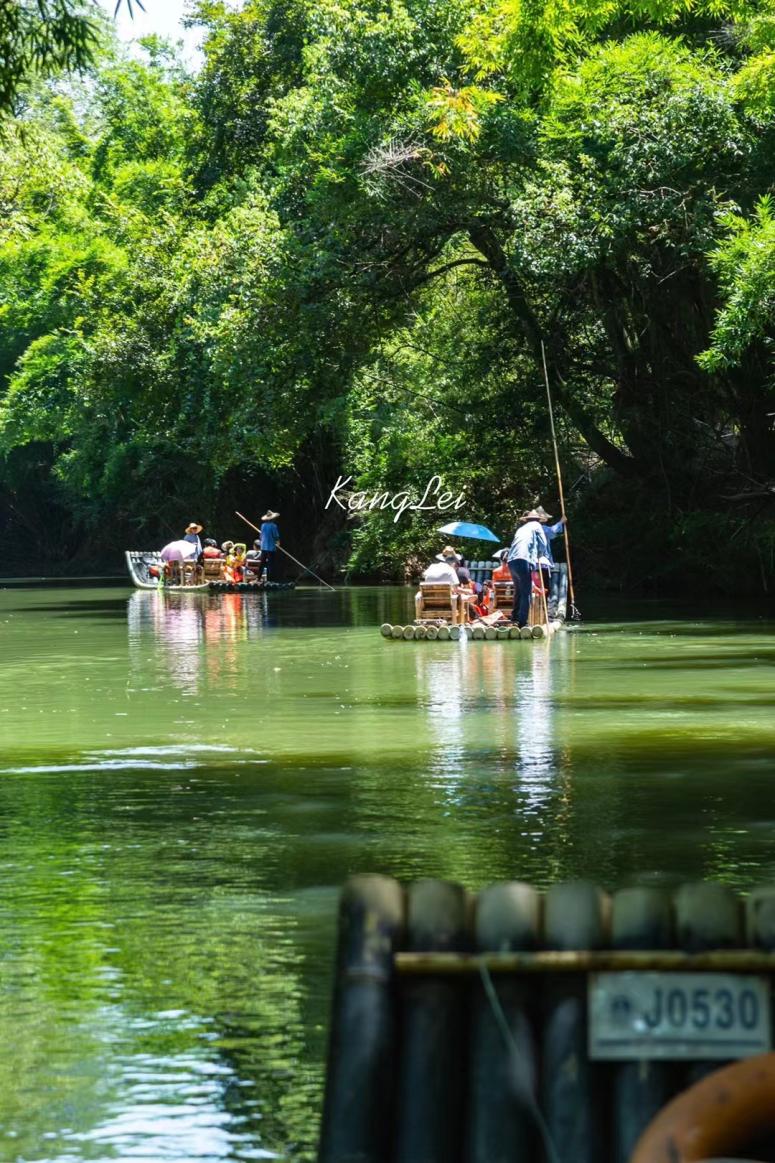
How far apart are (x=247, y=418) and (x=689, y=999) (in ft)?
123

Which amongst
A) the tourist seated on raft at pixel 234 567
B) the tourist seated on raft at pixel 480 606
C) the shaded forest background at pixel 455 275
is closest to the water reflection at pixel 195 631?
the tourist seated on raft at pixel 234 567

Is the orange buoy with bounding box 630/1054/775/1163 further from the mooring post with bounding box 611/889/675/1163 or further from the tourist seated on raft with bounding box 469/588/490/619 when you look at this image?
the tourist seated on raft with bounding box 469/588/490/619

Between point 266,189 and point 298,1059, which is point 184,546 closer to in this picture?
point 266,189

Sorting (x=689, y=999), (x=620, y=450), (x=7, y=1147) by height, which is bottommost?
(x=7, y=1147)

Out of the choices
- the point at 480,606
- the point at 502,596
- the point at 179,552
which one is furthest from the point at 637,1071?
the point at 179,552

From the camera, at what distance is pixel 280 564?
199ft

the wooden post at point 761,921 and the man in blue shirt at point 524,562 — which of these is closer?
the wooden post at point 761,921

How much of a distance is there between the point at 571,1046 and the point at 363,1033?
43 centimetres

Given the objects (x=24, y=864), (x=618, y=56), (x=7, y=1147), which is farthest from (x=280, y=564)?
(x=7, y=1147)

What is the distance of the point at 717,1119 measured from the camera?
4023 millimetres

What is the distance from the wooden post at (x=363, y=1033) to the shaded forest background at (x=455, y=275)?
18.5m

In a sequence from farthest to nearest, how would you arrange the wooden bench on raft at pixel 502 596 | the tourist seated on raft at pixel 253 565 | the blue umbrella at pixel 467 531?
1. the tourist seated on raft at pixel 253 565
2. the blue umbrella at pixel 467 531
3. the wooden bench on raft at pixel 502 596

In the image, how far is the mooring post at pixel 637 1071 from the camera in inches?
165

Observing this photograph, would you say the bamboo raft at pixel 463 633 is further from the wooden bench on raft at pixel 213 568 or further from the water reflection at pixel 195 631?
the wooden bench on raft at pixel 213 568
